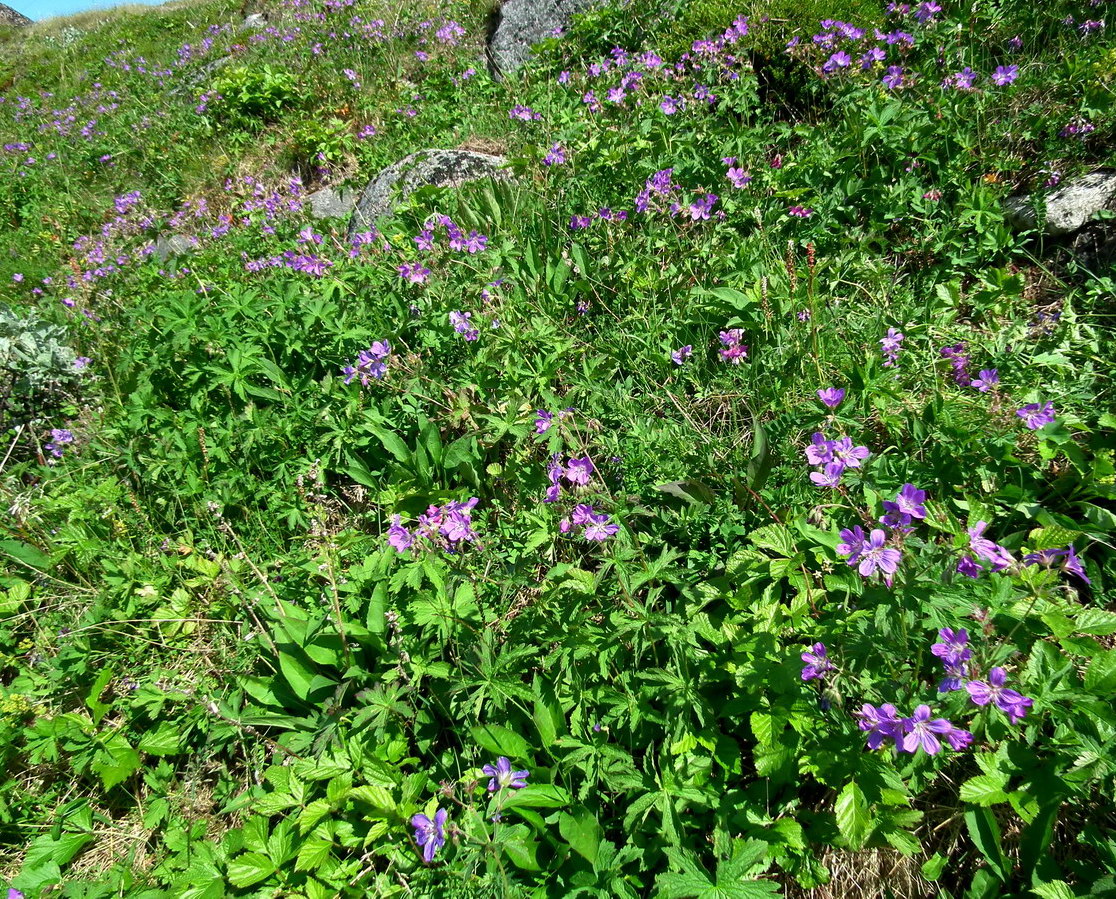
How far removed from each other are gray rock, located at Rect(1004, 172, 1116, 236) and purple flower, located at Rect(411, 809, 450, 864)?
3515 mm

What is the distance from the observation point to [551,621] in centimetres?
210

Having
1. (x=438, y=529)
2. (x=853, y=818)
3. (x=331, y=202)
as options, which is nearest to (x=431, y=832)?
(x=438, y=529)

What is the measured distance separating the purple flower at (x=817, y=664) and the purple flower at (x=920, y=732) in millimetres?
222

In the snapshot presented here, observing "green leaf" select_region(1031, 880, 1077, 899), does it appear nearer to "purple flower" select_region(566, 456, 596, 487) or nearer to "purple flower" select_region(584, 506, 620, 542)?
"purple flower" select_region(584, 506, 620, 542)

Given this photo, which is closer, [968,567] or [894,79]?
[968,567]

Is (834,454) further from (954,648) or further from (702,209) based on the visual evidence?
(702,209)

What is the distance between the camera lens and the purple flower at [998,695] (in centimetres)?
141

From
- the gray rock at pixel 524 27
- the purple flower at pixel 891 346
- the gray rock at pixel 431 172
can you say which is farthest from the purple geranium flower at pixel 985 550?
the gray rock at pixel 524 27

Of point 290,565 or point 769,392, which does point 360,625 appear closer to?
point 290,565

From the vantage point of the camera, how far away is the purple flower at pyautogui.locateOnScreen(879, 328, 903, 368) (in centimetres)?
258

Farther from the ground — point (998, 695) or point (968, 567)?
point (968, 567)

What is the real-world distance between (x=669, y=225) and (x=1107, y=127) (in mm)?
2119

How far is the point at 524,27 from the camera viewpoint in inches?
273

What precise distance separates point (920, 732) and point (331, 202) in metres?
6.26
